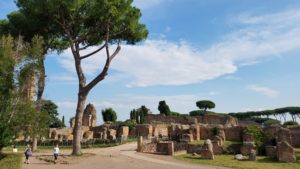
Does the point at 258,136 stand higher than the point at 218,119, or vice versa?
the point at 218,119

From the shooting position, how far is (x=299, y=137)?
35.7 meters

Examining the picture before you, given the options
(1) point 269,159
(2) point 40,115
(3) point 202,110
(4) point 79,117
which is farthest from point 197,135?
(3) point 202,110

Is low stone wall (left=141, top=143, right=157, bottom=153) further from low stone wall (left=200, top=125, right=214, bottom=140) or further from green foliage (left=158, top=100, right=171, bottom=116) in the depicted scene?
green foliage (left=158, top=100, right=171, bottom=116)

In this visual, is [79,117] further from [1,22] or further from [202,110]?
[202,110]

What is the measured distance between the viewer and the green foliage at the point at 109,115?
64562mm

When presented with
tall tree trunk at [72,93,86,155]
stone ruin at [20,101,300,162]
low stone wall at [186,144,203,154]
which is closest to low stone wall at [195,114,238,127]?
stone ruin at [20,101,300,162]

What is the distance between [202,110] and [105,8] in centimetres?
6381

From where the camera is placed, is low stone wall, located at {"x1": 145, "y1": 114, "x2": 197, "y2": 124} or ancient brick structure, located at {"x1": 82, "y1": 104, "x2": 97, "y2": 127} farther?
low stone wall, located at {"x1": 145, "y1": 114, "x2": 197, "y2": 124}

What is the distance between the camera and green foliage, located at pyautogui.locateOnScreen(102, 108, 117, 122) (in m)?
64.6

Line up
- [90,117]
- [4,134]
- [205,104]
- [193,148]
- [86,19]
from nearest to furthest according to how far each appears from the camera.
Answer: [4,134], [86,19], [193,148], [90,117], [205,104]

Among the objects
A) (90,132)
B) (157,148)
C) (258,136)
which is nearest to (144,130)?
(90,132)

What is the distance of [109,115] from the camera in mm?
64562

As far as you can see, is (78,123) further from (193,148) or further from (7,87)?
(193,148)

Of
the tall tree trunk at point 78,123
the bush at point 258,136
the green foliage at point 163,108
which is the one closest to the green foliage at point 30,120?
the tall tree trunk at point 78,123
